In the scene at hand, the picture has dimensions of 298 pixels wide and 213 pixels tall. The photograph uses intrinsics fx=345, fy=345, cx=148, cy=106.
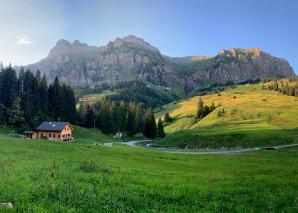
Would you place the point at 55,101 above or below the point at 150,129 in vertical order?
above

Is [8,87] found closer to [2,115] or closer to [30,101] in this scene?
[30,101]

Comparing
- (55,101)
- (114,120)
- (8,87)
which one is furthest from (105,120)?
(8,87)

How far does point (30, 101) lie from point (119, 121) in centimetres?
4400

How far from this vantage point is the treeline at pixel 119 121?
15725cm

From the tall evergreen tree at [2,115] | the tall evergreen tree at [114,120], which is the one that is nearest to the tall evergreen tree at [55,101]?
the tall evergreen tree at [2,115]

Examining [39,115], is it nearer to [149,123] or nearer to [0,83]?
[0,83]

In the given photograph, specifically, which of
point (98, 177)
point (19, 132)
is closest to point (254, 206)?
point (98, 177)

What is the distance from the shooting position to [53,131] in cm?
11781

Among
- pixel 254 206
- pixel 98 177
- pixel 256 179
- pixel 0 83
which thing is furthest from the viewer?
pixel 0 83

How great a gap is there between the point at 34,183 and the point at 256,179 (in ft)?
52.1

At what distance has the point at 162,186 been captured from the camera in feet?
72.1

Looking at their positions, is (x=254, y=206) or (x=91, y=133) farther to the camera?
(x=91, y=133)

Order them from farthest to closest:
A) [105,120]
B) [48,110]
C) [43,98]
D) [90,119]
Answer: [105,120] → [90,119] → [48,110] → [43,98]

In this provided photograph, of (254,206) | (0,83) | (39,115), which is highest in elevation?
(0,83)
